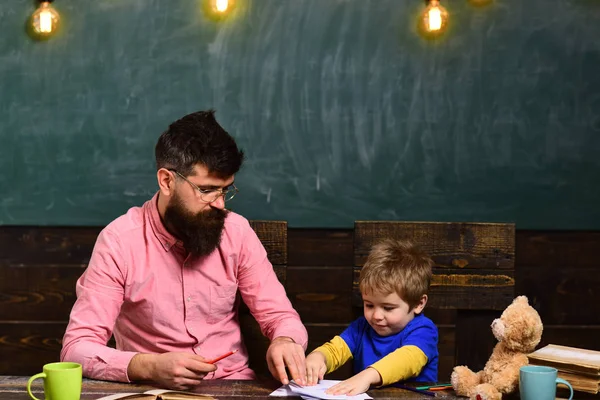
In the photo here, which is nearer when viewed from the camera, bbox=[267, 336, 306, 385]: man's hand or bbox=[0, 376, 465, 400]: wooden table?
bbox=[0, 376, 465, 400]: wooden table

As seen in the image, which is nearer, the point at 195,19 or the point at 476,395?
the point at 476,395

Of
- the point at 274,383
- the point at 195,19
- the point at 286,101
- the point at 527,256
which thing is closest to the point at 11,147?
the point at 195,19

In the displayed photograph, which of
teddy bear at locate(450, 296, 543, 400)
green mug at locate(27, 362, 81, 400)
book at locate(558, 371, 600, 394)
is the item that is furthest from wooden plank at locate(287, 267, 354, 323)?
green mug at locate(27, 362, 81, 400)

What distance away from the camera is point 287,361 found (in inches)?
78.0

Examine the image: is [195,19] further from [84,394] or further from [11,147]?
[84,394]

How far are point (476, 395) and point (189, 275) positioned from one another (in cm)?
95

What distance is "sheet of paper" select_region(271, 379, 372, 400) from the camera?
1767 millimetres

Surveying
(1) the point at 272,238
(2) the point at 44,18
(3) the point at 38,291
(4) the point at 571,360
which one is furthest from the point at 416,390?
(2) the point at 44,18

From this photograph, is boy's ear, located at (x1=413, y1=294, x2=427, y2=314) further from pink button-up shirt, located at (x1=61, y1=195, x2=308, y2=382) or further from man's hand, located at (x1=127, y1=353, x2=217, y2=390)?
man's hand, located at (x1=127, y1=353, x2=217, y2=390)

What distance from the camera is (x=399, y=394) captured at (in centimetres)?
183

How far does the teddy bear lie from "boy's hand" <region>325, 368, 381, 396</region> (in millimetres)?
194

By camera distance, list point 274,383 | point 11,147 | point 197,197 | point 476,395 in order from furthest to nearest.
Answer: point 11,147, point 197,197, point 274,383, point 476,395

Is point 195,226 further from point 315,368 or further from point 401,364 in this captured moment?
point 401,364

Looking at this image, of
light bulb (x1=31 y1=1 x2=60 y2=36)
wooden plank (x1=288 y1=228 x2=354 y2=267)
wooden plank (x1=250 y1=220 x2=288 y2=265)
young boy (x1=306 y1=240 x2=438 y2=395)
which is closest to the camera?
young boy (x1=306 y1=240 x2=438 y2=395)
